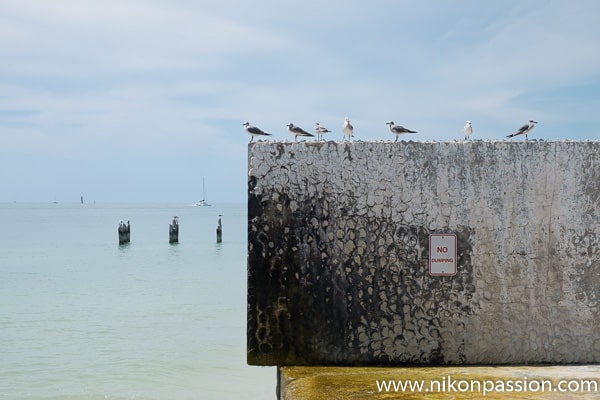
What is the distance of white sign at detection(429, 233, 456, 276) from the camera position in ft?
16.4

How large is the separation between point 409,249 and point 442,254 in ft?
0.86

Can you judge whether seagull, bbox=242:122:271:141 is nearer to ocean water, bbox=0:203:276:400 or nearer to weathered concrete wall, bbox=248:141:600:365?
weathered concrete wall, bbox=248:141:600:365

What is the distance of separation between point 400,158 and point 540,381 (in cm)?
194

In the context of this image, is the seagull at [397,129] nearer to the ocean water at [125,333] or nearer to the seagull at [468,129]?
the seagull at [468,129]

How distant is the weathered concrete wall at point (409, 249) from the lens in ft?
16.5

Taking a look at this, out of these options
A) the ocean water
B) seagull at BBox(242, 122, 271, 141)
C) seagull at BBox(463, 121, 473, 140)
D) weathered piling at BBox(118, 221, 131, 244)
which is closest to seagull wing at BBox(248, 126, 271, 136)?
seagull at BBox(242, 122, 271, 141)

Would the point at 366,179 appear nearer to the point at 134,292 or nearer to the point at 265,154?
the point at 265,154

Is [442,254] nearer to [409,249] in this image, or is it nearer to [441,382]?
[409,249]

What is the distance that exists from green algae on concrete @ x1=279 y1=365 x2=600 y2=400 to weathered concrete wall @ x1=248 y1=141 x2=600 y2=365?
0.24 m

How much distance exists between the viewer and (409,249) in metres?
5.05

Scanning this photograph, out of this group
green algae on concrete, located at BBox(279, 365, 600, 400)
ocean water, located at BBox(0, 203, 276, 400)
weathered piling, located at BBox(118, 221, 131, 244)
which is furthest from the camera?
weathered piling, located at BBox(118, 221, 131, 244)

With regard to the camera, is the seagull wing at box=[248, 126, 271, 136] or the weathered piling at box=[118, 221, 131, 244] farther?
the weathered piling at box=[118, 221, 131, 244]

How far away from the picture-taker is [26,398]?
9.43m

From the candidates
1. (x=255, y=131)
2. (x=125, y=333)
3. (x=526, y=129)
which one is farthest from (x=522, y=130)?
(x=125, y=333)
